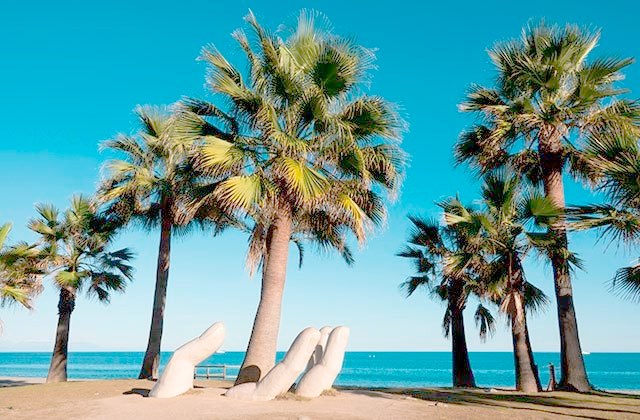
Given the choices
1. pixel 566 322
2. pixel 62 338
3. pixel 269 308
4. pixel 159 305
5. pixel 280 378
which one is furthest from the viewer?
pixel 62 338

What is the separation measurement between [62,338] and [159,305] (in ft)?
17.1

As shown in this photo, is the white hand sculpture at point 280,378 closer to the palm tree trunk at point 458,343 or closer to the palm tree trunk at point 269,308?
the palm tree trunk at point 269,308

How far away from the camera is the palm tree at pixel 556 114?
16328 millimetres

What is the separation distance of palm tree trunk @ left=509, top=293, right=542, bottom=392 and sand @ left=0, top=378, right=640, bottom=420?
2.03m

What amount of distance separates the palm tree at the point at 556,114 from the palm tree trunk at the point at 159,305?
441 inches

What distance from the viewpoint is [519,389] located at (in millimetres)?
16547

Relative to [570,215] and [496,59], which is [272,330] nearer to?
[570,215]

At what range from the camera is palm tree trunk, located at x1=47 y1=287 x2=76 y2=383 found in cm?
2153

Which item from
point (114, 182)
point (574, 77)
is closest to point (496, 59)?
point (574, 77)

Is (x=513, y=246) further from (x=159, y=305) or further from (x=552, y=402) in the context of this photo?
(x=159, y=305)

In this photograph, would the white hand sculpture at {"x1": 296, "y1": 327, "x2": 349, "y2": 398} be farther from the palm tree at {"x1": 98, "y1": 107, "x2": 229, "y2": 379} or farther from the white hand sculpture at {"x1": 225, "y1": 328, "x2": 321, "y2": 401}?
the palm tree at {"x1": 98, "y1": 107, "x2": 229, "y2": 379}

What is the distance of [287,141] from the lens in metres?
13.9

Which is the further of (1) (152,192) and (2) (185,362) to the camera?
(1) (152,192)

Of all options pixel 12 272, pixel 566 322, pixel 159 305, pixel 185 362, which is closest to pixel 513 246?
pixel 566 322
